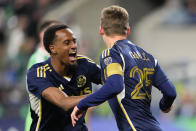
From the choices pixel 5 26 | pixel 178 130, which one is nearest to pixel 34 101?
pixel 178 130

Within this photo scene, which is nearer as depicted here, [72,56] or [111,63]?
[111,63]

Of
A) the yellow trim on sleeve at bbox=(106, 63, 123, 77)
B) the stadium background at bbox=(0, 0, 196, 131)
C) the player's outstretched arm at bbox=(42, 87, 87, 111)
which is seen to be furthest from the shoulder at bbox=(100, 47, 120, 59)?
the stadium background at bbox=(0, 0, 196, 131)

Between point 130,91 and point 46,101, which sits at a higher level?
point 130,91

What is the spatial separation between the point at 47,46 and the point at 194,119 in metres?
7.73

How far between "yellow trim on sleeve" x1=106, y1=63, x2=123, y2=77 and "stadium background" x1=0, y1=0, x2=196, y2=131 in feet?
26.8

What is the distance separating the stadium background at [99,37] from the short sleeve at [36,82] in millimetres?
7581

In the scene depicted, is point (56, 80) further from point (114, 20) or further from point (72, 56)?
point (114, 20)

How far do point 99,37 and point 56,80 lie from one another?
1061cm

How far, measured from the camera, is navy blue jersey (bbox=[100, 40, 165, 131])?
4.17 meters

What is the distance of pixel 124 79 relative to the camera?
420 cm

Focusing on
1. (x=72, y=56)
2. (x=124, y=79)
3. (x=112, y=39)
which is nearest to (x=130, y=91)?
(x=124, y=79)

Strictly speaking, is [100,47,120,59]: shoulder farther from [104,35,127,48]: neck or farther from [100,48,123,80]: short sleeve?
[104,35,127,48]: neck

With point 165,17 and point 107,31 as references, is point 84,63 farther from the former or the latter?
point 165,17

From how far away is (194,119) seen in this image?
38.6 ft
